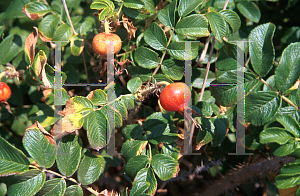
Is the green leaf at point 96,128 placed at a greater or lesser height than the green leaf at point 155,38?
lesser

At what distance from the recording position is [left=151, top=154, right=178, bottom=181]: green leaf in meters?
1.01

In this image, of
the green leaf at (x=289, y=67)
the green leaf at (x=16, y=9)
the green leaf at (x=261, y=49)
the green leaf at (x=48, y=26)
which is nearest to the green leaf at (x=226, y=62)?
the green leaf at (x=261, y=49)

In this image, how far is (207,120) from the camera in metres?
1.11

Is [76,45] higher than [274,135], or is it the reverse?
[76,45]

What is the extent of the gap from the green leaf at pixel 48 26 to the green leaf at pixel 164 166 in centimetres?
73

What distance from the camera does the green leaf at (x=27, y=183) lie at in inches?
36.9

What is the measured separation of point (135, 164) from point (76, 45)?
2.01 feet

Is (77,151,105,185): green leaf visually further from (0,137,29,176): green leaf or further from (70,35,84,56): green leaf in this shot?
(70,35,84,56): green leaf

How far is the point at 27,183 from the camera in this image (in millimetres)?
956

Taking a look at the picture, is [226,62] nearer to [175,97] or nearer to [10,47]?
[175,97]

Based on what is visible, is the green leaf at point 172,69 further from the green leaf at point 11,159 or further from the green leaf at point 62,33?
the green leaf at point 11,159

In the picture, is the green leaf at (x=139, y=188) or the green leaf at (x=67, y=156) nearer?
the green leaf at (x=139, y=188)

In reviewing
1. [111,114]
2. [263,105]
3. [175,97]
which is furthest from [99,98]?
[263,105]

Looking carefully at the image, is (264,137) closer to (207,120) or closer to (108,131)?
(207,120)
